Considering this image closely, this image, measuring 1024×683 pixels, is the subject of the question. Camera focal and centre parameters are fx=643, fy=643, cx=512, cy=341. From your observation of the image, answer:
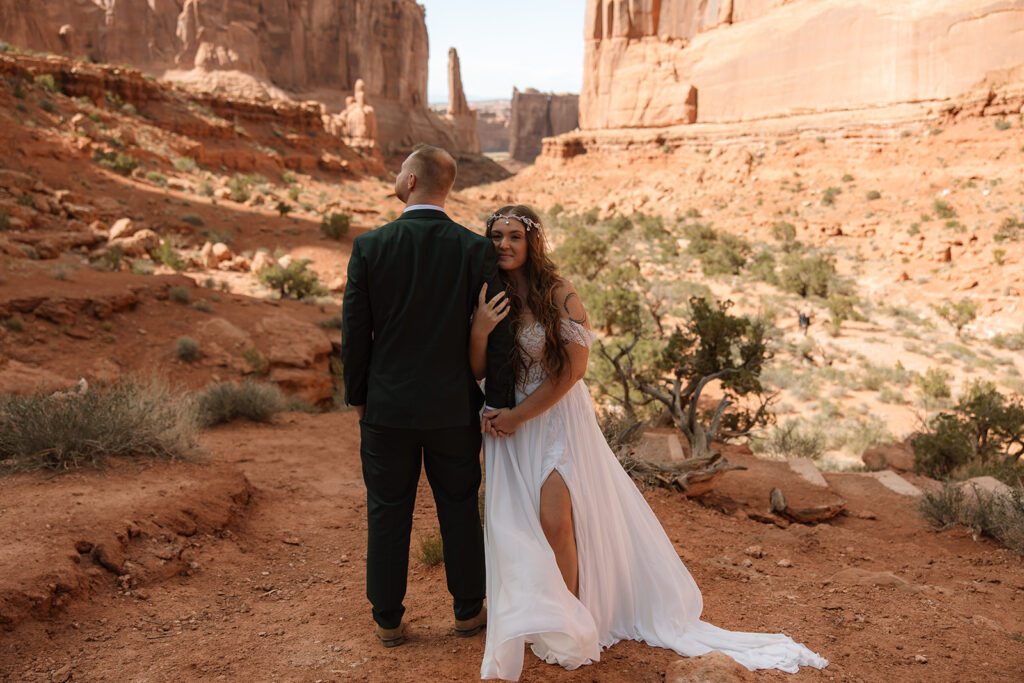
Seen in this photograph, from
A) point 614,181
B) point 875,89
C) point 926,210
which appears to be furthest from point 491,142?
Result: point 926,210

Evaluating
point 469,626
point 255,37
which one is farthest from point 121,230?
point 255,37

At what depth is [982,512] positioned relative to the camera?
500 centimetres

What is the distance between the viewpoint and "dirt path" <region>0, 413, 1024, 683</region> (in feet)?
8.58

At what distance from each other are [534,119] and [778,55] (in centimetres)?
5388

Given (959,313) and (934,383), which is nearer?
(934,383)

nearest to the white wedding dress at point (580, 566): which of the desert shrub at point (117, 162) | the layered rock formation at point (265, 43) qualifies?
the desert shrub at point (117, 162)

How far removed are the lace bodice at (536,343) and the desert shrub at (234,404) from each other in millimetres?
5775

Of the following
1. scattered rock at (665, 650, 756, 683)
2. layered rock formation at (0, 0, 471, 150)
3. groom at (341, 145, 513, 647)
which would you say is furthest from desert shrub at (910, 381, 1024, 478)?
layered rock formation at (0, 0, 471, 150)

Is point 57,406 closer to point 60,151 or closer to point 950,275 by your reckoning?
point 60,151

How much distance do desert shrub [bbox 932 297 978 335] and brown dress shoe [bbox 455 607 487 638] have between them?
1719 centimetres

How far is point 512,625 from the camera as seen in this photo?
7.61ft

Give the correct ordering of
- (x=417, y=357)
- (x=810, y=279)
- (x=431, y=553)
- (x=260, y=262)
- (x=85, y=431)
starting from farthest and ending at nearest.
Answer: (x=810, y=279)
(x=260, y=262)
(x=85, y=431)
(x=431, y=553)
(x=417, y=357)

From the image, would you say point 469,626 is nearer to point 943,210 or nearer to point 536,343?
point 536,343

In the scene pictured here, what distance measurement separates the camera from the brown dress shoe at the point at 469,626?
279cm
